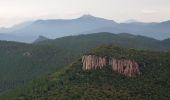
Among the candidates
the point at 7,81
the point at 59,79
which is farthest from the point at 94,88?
the point at 7,81

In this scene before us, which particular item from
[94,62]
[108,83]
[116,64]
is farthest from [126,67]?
[94,62]

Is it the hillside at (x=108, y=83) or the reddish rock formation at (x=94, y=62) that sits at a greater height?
the reddish rock formation at (x=94, y=62)

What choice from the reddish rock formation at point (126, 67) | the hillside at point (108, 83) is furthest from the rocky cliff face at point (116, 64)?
the hillside at point (108, 83)

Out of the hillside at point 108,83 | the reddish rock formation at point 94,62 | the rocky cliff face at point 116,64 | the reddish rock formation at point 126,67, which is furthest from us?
the reddish rock formation at point 94,62

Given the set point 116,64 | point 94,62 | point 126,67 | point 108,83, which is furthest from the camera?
point 94,62

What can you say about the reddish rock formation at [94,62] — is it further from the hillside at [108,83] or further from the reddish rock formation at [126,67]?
the reddish rock formation at [126,67]

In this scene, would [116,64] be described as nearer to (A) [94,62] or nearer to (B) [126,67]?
(B) [126,67]
